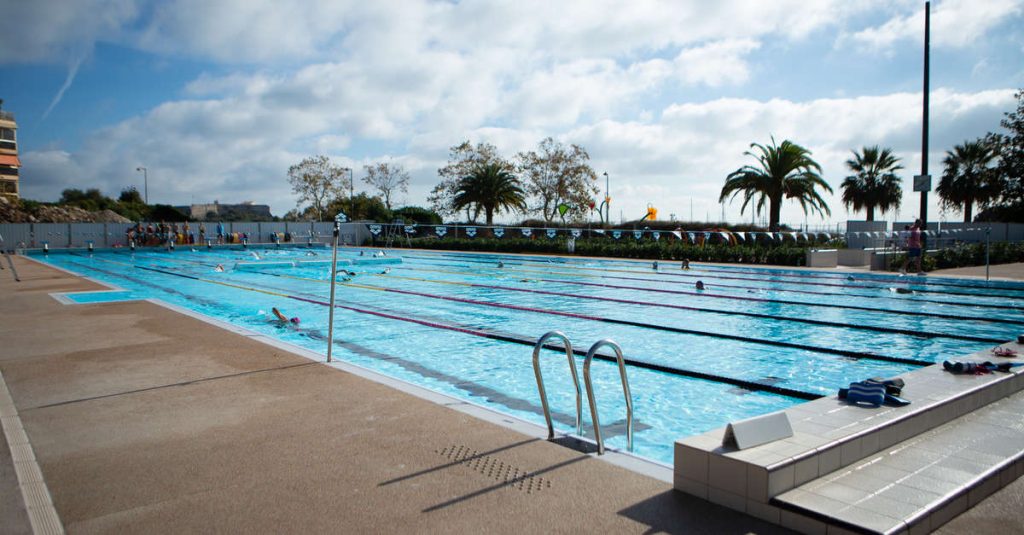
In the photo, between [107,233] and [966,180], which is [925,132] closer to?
[966,180]

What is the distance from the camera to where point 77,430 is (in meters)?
4.35

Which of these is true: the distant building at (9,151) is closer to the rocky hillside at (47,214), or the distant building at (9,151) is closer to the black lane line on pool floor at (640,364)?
the rocky hillside at (47,214)

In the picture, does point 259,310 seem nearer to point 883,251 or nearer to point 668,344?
point 668,344

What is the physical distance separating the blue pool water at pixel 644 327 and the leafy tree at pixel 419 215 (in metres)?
28.7

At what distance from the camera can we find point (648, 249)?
25.8 metres

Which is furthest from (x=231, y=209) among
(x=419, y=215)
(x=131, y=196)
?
(x=419, y=215)

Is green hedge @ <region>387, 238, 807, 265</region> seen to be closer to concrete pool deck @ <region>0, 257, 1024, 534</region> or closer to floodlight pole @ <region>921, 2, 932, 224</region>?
floodlight pole @ <region>921, 2, 932, 224</region>

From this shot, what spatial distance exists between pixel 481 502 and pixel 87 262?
2827 cm

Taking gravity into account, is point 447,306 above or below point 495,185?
below

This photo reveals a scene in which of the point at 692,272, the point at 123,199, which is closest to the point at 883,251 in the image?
the point at 692,272

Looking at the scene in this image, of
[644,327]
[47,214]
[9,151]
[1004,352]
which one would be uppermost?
[9,151]

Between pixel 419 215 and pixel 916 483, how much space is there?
47.3 metres

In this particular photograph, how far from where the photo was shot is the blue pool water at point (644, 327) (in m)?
6.61

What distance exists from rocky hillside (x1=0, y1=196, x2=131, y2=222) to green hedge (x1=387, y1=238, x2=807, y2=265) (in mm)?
35121
